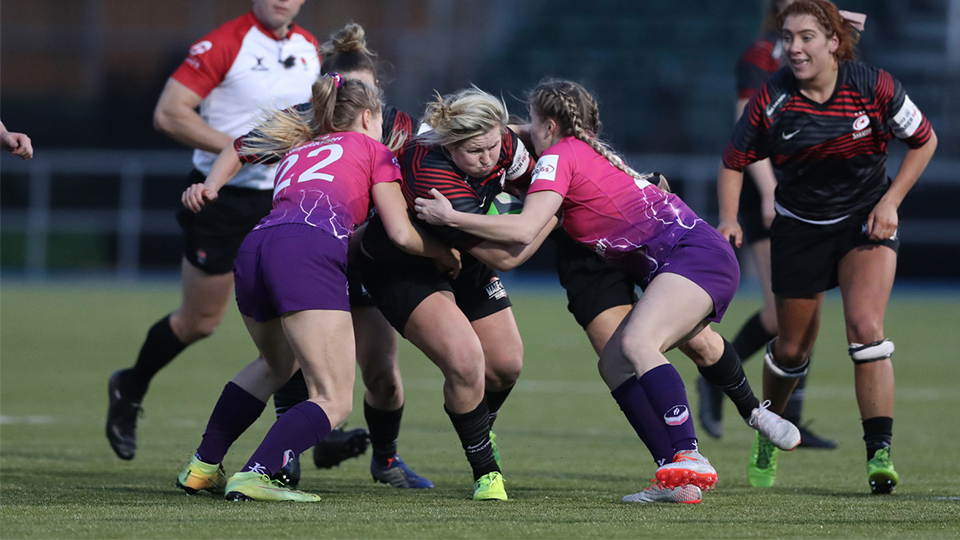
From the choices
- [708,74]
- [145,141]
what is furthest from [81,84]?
[708,74]

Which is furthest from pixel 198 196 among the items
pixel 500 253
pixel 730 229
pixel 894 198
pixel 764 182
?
pixel 764 182

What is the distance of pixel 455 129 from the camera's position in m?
4.11

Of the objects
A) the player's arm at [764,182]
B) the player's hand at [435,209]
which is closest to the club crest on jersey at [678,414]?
the player's hand at [435,209]

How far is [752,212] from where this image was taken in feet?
21.6

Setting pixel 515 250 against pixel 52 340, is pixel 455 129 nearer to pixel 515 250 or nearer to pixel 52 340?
pixel 515 250

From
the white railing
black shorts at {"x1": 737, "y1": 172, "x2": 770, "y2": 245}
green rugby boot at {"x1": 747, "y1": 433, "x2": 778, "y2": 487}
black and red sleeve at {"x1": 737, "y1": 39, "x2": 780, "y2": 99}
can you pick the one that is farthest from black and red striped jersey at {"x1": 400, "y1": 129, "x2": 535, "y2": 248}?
the white railing

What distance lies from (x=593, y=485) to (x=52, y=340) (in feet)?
27.5

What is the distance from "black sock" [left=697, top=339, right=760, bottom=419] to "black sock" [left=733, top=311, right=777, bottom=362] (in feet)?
5.84

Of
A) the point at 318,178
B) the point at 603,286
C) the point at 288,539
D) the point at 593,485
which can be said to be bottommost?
the point at 593,485

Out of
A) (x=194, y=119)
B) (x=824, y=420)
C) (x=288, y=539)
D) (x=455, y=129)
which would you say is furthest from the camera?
(x=824, y=420)

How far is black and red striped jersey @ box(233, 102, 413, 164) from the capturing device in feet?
15.1

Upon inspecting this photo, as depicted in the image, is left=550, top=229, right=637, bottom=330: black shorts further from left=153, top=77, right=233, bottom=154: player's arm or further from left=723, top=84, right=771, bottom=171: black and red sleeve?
left=153, top=77, right=233, bottom=154: player's arm

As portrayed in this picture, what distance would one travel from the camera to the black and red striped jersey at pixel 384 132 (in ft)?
15.1

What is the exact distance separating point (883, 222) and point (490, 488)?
6.12 feet
